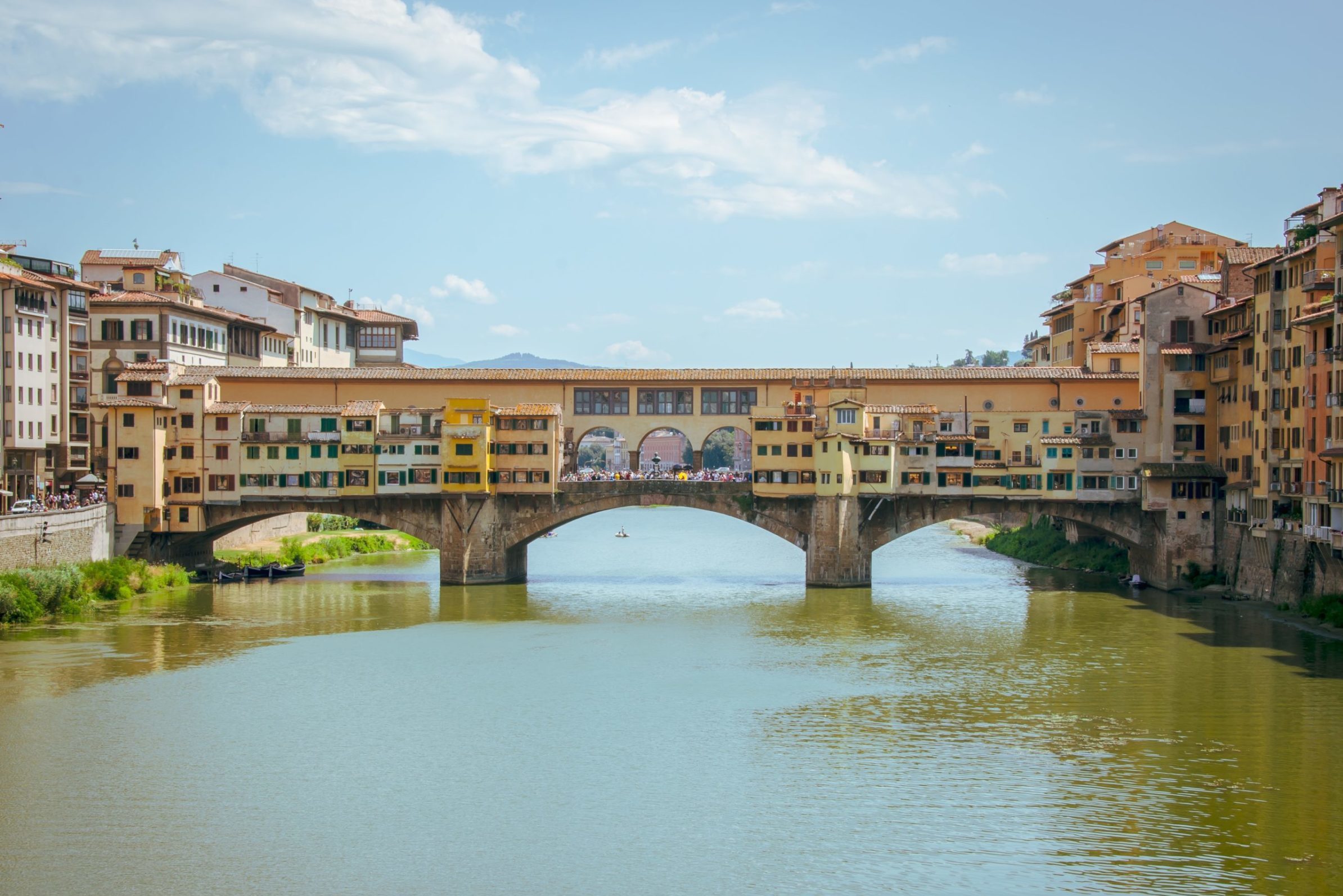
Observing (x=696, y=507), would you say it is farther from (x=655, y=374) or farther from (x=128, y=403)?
(x=128, y=403)

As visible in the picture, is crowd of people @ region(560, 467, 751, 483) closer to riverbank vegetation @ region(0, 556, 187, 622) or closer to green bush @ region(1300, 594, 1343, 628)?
riverbank vegetation @ region(0, 556, 187, 622)

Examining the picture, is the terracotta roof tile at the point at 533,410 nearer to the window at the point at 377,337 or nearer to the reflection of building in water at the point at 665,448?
the window at the point at 377,337

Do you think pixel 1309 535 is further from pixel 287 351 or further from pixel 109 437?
pixel 287 351

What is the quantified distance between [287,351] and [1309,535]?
4596 centimetres

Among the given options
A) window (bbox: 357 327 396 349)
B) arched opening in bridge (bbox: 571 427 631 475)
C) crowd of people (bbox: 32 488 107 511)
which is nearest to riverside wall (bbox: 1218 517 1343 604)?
crowd of people (bbox: 32 488 107 511)

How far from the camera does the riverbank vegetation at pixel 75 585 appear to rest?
40625 millimetres

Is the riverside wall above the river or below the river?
above

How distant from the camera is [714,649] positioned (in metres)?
38.6

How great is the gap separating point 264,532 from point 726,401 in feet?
70.4

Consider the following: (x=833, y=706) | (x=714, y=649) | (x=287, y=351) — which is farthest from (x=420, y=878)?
(x=287, y=351)

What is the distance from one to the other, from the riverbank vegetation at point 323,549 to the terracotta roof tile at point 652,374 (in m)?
6.15

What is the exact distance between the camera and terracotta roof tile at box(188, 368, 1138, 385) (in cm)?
5278

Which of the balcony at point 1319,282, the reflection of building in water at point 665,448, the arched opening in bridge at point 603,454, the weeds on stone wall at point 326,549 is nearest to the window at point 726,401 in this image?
the weeds on stone wall at point 326,549

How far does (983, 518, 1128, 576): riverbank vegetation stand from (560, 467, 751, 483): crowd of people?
14.0 m
